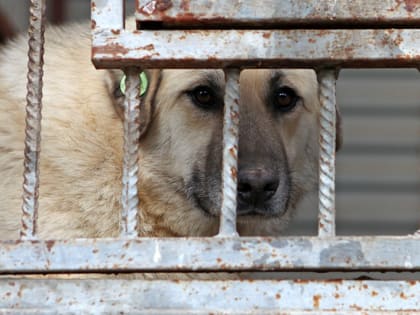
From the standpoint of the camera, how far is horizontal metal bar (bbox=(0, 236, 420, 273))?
191 cm

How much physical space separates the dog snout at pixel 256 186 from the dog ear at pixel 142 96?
1.77ft

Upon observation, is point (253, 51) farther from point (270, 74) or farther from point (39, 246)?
point (270, 74)

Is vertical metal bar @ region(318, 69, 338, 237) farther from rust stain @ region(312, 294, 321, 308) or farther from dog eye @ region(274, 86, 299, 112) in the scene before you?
dog eye @ region(274, 86, 299, 112)

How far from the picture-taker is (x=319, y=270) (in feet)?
6.28

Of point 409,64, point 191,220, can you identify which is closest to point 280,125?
point 191,220

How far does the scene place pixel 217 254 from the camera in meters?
1.92

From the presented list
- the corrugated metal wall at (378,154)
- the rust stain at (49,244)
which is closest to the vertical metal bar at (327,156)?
the rust stain at (49,244)

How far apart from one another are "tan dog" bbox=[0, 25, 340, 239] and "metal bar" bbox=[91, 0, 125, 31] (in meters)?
1.08

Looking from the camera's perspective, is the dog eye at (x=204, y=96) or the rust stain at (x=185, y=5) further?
the dog eye at (x=204, y=96)

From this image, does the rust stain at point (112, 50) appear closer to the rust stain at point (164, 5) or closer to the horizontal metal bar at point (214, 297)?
the rust stain at point (164, 5)

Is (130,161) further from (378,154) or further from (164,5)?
(378,154)

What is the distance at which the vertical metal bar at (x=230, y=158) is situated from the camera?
6.42 ft

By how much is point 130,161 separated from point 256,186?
1.03 meters

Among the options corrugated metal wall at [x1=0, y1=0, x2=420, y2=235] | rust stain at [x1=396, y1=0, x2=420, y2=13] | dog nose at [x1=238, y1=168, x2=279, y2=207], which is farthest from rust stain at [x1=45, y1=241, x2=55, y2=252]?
corrugated metal wall at [x1=0, y1=0, x2=420, y2=235]
